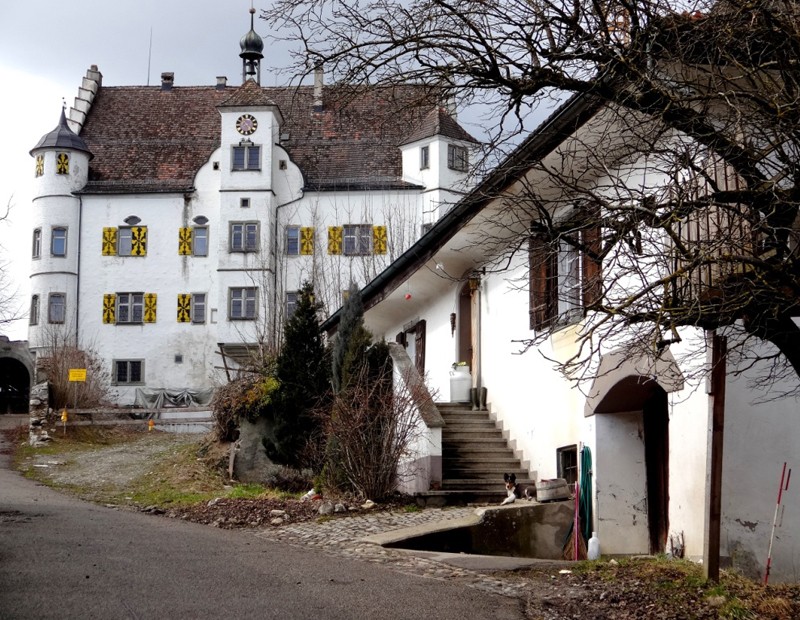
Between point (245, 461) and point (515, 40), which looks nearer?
point (515, 40)

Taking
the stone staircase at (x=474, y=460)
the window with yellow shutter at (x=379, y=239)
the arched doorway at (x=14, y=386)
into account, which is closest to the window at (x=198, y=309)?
the window with yellow shutter at (x=379, y=239)

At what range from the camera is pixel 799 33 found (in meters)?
8.13

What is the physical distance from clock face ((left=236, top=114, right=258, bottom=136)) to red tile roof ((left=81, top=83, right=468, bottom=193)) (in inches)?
27.5

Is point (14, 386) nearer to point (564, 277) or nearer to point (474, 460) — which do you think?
point (474, 460)

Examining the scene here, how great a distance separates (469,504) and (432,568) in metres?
5.89

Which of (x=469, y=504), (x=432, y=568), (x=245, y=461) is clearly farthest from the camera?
(x=245, y=461)

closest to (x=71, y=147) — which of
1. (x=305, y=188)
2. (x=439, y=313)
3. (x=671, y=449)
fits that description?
(x=305, y=188)

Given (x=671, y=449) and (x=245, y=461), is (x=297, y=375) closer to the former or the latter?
(x=245, y=461)

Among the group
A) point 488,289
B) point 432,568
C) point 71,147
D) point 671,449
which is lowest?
point 432,568

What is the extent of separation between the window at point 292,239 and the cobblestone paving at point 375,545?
39.4m

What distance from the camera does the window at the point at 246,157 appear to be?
56.5m

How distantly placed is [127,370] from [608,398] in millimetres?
45669

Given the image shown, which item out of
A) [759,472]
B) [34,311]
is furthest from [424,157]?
[759,472]

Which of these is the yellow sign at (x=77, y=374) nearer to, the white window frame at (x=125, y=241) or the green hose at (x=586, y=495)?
the white window frame at (x=125, y=241)
